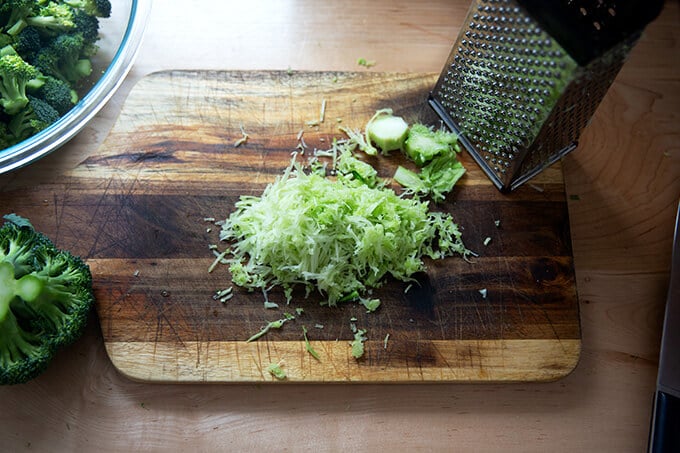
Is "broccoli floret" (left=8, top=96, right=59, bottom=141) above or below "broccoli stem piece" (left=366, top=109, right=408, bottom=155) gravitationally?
above

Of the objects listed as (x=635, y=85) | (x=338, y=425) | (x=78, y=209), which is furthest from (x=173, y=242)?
(x=635, y=85)

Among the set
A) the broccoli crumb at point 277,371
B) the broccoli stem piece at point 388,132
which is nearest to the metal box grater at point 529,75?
the broccoli stem piece at point 388,132

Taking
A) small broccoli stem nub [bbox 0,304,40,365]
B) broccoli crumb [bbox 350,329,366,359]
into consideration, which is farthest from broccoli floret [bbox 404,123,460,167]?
small broccoli stem nub [bbox 0,304,40,365]

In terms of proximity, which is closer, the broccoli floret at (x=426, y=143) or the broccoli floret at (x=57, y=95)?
the broccoli floret at (x=57, y=95)

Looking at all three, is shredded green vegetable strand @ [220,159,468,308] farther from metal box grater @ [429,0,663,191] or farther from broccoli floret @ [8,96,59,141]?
broccoli floret @ [8,96,59,141]

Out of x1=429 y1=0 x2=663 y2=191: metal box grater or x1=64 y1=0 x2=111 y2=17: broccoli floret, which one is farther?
x1=64 y1=0 x2=111 y2=17: broccoli floret

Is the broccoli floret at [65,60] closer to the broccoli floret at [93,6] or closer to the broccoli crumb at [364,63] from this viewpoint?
the broccoli floret at [93,6]
